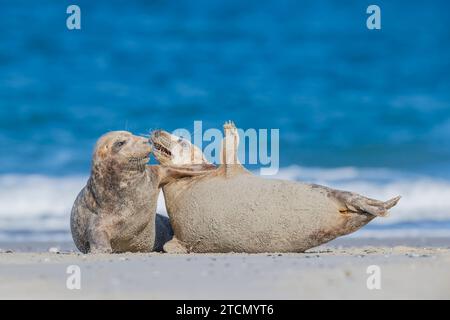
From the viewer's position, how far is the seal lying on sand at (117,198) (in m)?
7.56

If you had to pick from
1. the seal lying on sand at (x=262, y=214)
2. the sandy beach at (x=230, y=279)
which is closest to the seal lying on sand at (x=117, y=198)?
the seal lying on sand at (x=262, y=214)

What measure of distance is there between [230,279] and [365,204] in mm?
2491

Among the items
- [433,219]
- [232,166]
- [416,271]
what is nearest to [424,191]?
[433,219]

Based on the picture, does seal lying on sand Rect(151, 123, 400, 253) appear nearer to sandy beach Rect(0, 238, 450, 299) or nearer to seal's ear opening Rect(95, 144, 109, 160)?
seal's ear opening Rect(95, 144, 109, 160)

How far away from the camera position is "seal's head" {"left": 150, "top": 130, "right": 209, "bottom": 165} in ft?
27.5

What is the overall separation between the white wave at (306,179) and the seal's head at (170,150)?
7.67 metres

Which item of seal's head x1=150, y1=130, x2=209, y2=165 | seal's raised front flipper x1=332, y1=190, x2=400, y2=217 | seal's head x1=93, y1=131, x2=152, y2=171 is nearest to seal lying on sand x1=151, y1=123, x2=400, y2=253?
seal's raised front flipper x1=332, y1=190, x2=400, y2=217

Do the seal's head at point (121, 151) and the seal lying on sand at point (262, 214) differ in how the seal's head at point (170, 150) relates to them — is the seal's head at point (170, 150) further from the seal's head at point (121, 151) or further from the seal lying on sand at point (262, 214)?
the seal's head at point (121, 151)

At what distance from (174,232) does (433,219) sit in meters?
10.2

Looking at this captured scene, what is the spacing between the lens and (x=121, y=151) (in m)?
7.54

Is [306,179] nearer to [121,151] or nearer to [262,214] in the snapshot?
[262,214]

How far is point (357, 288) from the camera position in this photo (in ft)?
16.2

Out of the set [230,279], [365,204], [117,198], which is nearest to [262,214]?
[365,204]

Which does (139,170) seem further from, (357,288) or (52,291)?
(357,288)
